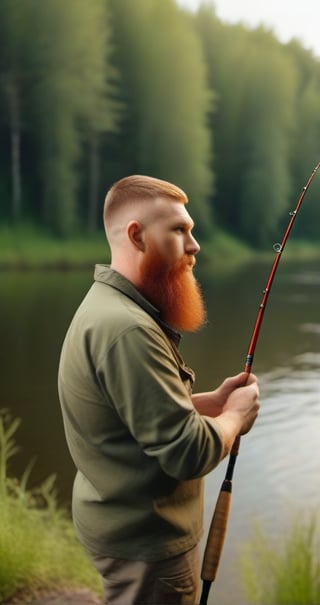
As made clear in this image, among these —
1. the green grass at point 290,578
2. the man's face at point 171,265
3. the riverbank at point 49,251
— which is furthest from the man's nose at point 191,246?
the riverbank at point 49,251

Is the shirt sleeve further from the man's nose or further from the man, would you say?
the man's nose

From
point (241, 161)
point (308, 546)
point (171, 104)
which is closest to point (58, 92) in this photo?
point (171, 104)

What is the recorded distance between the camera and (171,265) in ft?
4.70

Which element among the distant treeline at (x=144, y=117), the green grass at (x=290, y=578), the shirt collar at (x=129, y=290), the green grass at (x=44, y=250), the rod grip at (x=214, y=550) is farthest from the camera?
the distant treeline at (x=144, y=117)

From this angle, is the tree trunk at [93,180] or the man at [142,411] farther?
the tree trunk at [93,180]

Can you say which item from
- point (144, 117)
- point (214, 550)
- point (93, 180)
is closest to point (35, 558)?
point (214, 550)

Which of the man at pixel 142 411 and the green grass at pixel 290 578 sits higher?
the man at pixel 142 411

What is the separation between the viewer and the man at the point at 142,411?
130 centimetres

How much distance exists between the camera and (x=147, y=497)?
1401mm

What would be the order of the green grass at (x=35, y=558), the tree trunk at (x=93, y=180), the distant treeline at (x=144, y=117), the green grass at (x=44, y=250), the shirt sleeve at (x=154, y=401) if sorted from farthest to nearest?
the tree trunk at (x=93, y=180)
the distant treeline at (x=144, y=117)
the green grass at (x=44, y=250)
the green grass at (x=35, y=558)
the shirt sleeve at (x=154, y=401)

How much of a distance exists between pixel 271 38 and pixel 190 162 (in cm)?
1601

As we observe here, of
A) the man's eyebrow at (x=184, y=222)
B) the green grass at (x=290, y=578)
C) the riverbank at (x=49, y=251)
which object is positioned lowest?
the riverbank at (x=49, y=251)

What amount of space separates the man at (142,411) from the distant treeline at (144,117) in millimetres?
21128

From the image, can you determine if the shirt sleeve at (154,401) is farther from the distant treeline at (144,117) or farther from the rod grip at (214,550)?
the distant treeline at (144,117)
